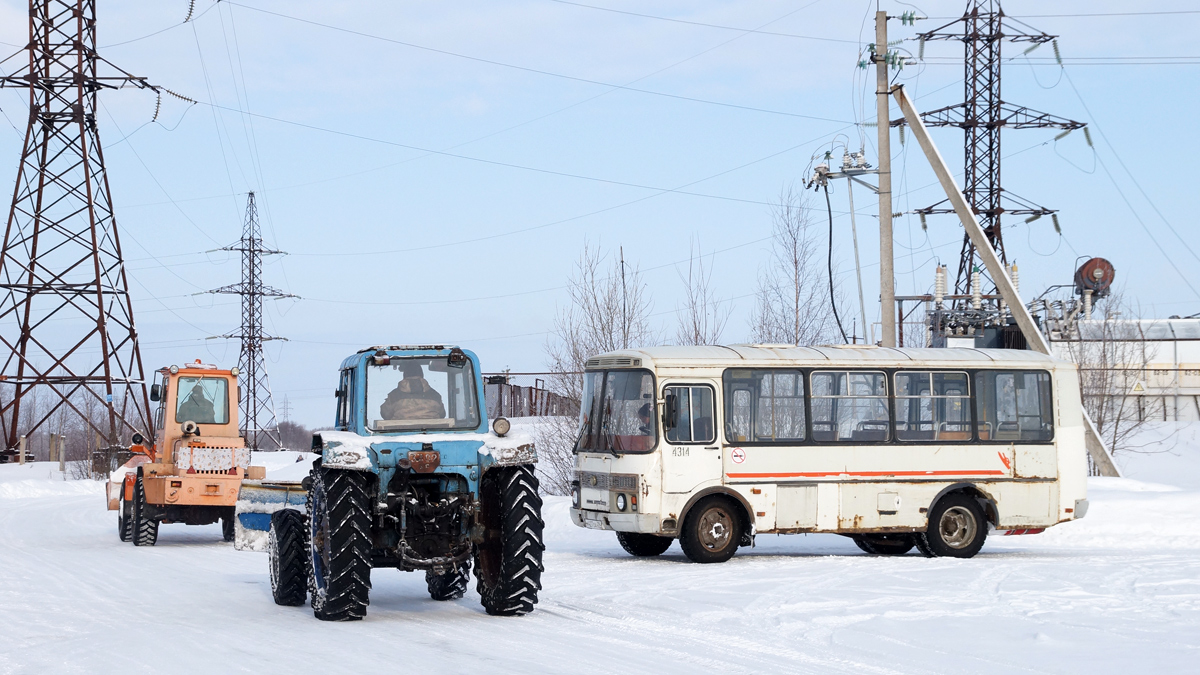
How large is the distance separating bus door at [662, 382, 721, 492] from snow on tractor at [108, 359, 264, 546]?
695 centimetres

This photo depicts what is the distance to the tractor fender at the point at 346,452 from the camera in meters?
10.9

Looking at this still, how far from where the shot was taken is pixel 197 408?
69.8ft

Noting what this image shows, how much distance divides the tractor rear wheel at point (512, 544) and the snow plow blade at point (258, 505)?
14.6 feet

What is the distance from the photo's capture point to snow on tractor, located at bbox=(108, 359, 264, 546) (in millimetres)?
20250

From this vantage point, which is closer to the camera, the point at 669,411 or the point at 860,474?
the point at 669,411

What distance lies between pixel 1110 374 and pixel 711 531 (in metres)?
28.4

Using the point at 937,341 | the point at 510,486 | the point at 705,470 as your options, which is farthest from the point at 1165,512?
the point at 937,341

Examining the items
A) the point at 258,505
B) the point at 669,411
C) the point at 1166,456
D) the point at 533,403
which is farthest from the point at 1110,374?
the point at 258,505

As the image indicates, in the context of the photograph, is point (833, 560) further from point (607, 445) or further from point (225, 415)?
point (225, 415)

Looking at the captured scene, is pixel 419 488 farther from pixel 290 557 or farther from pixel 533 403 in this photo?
pixel 533 403

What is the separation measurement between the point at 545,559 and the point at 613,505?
1.19 metres

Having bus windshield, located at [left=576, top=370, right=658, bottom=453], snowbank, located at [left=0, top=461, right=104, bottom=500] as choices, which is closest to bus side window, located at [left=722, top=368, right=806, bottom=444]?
bus windshield, located at [left=576, top=370, right=658, bottom=453]

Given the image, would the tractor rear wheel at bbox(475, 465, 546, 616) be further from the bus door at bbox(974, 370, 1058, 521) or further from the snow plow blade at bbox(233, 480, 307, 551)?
the bus door at bbox(974, 370, 1058, 521)

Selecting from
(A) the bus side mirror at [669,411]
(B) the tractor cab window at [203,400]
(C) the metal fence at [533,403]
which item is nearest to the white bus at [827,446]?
(A) the bus side mirror at [669,411]
